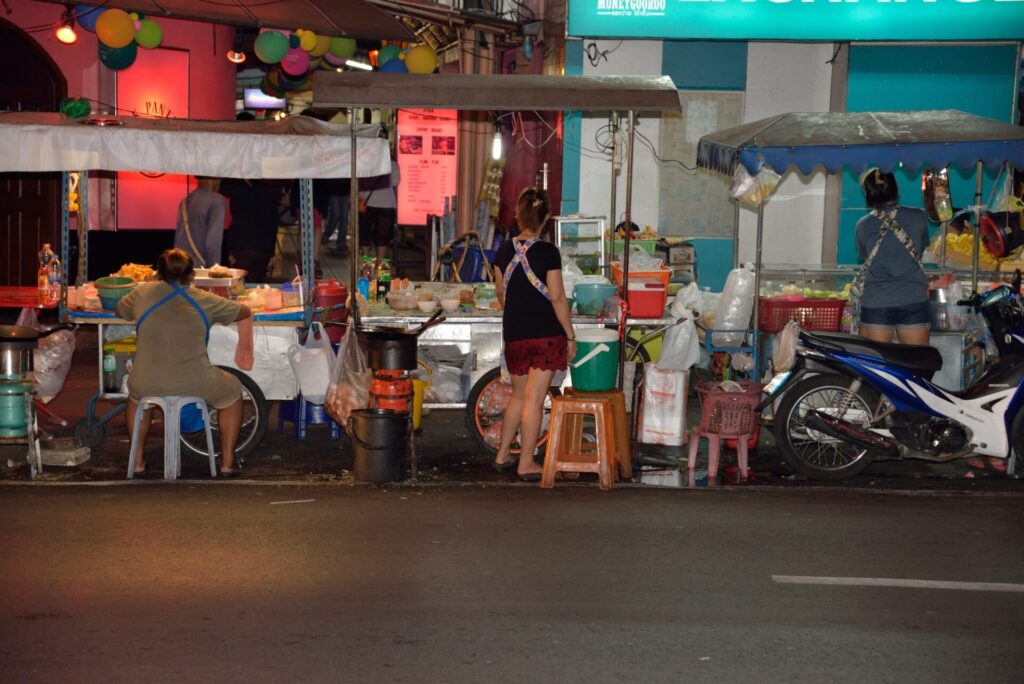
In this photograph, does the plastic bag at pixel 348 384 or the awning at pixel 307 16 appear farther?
the awning at pixel 307 16

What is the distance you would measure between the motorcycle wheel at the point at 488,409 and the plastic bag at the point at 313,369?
111 cm

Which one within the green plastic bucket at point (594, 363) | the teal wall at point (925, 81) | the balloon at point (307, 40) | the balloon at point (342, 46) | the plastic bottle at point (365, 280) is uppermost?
the balloon at point (342, 46)

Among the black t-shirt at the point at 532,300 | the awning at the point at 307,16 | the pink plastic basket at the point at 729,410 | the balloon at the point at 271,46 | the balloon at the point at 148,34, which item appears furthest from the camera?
the balloon at the point at 271,46

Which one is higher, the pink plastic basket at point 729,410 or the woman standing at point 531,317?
the woman standing at point 531,317

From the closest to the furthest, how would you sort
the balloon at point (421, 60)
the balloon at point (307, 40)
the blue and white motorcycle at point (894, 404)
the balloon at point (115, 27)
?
1. the blue and white motorcycle at point (894, 404)
2. the balloon at point (115, 27)
3. the balloon at point (421, 60)
4. the balloon at point (307, 40)

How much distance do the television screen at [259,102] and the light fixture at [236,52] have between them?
9154 millimetres

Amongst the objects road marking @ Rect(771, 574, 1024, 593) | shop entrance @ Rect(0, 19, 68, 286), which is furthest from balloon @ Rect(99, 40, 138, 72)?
road marking @ Rect(771, 574, 1024, 593)

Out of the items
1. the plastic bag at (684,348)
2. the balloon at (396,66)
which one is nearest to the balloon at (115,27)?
the balloon at (396,66)

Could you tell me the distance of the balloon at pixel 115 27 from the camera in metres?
14.7

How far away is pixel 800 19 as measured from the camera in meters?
14.6

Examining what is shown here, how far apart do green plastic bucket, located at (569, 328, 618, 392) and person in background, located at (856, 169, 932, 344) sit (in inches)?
92.7

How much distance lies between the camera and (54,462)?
30.1ft

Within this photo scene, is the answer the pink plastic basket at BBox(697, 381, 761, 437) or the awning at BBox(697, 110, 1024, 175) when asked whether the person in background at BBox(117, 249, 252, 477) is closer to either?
the pink plastic basket at BBox(697, 381, 761, 437)

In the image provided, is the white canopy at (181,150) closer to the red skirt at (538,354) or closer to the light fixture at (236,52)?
the red skirt at (538,354)
